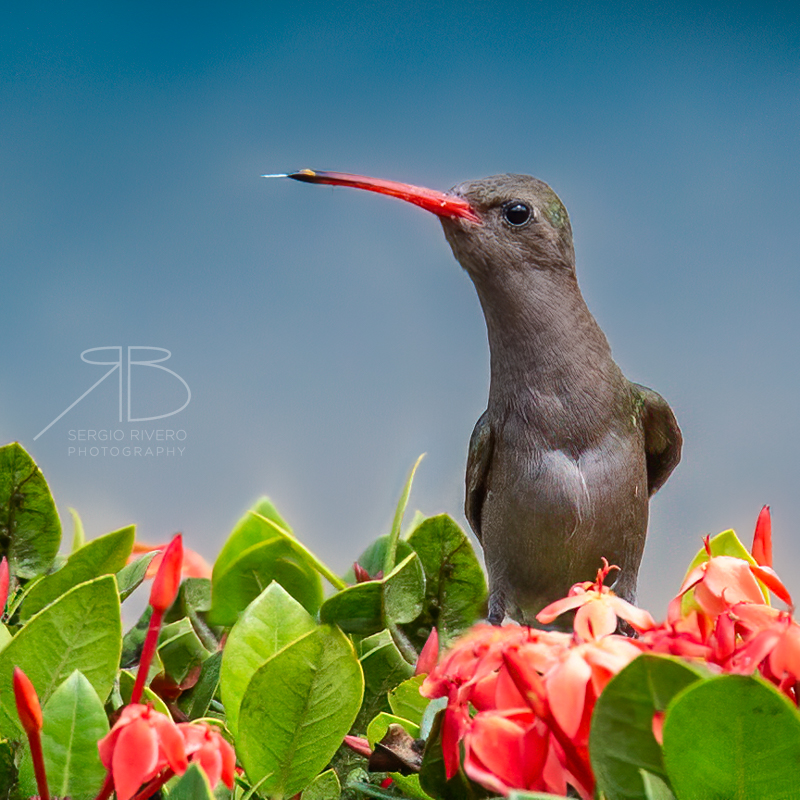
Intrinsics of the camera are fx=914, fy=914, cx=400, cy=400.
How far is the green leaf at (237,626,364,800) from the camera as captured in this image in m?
0.86

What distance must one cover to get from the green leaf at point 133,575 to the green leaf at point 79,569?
40mm

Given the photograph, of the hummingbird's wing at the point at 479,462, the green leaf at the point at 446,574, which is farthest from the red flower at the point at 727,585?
the hummingbird's wing at the point at 479,462

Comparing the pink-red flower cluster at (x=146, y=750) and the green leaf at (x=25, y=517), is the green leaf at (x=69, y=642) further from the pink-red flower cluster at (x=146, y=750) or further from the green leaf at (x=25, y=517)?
the green leaf at (x=25, y=517)

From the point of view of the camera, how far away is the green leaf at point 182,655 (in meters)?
1.35

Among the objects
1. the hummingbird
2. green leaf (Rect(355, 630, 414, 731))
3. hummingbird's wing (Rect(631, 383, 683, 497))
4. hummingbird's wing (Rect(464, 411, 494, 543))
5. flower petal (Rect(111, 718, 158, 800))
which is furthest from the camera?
hummingbird's wing (Rect(631, 383, 683, 497))

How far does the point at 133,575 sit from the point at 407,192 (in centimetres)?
105

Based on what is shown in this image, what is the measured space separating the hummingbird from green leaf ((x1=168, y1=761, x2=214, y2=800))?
142 cm

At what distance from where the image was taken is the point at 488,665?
726mm

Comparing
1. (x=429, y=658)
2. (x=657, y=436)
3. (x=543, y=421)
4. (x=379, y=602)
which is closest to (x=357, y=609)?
(x=379, y=602)

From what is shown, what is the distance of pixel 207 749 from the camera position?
2.31 feet

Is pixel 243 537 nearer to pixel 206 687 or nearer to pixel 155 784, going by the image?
pixel 206 687

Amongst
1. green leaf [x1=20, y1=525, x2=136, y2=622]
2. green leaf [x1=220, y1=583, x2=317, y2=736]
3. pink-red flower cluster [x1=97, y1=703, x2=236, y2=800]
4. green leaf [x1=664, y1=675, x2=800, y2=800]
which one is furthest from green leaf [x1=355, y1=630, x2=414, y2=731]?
green leaf [x1=664, y1=675, x2=800, y2=800]

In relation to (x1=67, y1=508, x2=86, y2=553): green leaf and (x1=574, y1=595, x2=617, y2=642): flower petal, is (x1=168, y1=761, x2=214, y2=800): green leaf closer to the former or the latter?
(x1=574, y1=595, x2=617, y2=642): flower petal

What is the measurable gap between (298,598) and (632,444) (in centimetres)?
96
